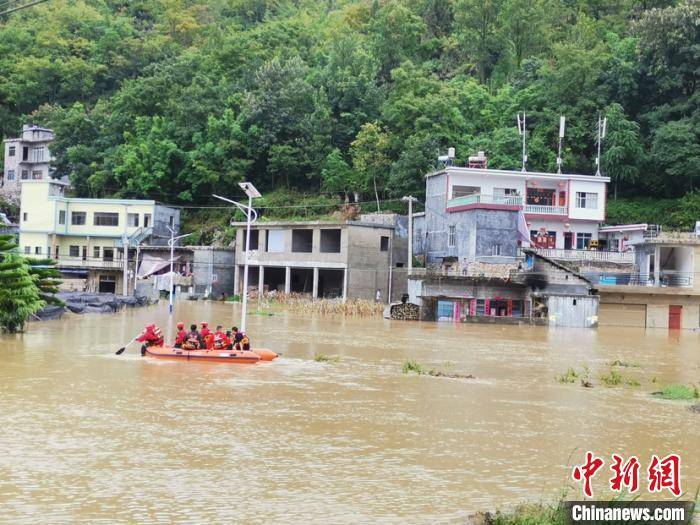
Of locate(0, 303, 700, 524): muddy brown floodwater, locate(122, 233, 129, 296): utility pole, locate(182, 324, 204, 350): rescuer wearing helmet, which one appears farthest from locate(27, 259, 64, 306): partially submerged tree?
locate(122, 233, 129, 296): utility pole

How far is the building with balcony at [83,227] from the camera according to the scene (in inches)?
2913

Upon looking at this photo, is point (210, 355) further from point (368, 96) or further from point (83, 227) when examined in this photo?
point (83, 227)

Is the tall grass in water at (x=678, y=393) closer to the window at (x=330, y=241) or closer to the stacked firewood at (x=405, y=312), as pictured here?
the stacked firewood at (x=405, y=312)

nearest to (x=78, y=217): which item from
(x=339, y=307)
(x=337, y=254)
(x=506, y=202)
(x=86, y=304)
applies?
(x=337, y=254)

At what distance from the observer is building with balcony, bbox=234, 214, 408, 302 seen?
61.3 meters

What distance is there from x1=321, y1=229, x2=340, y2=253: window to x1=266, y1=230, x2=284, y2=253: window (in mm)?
3459

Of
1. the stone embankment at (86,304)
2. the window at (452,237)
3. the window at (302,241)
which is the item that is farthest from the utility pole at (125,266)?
the window at (452,237)

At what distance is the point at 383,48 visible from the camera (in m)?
84.1

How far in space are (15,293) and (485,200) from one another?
30.5m

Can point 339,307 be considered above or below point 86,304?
above

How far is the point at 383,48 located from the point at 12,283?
57022 millimetres

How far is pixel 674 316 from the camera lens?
171ft

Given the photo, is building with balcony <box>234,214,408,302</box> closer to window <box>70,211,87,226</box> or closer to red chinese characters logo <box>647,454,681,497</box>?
window <box>70,211,87,226</box>

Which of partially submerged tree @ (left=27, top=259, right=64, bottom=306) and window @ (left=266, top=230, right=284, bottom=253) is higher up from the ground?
window @ (left=266, top=230, right=284, bottom=253)
